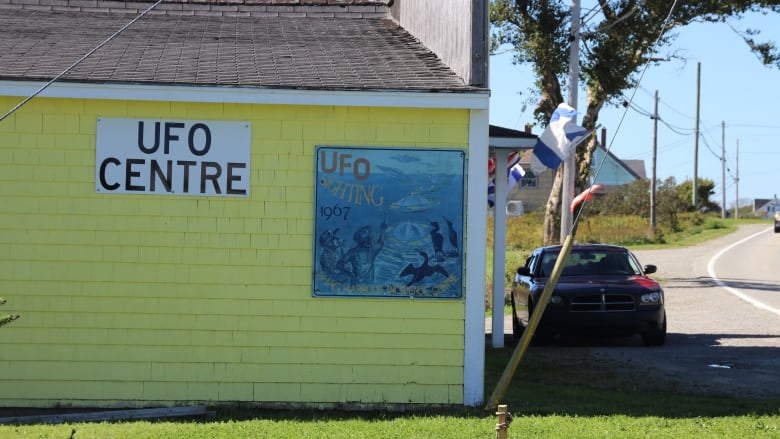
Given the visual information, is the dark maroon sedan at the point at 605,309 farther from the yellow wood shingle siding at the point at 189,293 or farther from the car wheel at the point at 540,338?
the yellow wood shingle siding at the point at 189,293

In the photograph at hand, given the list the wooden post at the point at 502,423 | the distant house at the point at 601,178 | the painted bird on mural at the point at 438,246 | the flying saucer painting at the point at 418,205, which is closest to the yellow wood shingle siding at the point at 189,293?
the painted bird on mural at the point at 438,246

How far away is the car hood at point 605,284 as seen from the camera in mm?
15875

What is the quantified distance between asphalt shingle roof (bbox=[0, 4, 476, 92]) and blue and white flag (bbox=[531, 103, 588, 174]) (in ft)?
4.48

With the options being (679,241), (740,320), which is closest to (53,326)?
(740,320)

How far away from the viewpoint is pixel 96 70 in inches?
416

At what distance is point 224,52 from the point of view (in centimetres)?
1173

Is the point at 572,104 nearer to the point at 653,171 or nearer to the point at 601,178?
the point at 653,171

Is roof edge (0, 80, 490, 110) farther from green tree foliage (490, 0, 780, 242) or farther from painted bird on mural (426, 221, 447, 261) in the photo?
green tree foliage (490, 0, 780, 242)

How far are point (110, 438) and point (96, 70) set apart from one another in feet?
12.1

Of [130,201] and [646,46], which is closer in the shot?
[130,201]

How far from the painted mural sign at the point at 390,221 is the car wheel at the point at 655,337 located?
6.29m

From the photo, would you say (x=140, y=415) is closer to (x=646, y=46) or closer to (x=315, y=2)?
(x=315, y=2)

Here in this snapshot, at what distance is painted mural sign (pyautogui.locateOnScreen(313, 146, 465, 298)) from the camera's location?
10.4 meters

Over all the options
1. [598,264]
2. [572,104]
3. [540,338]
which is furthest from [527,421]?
[572,104]
